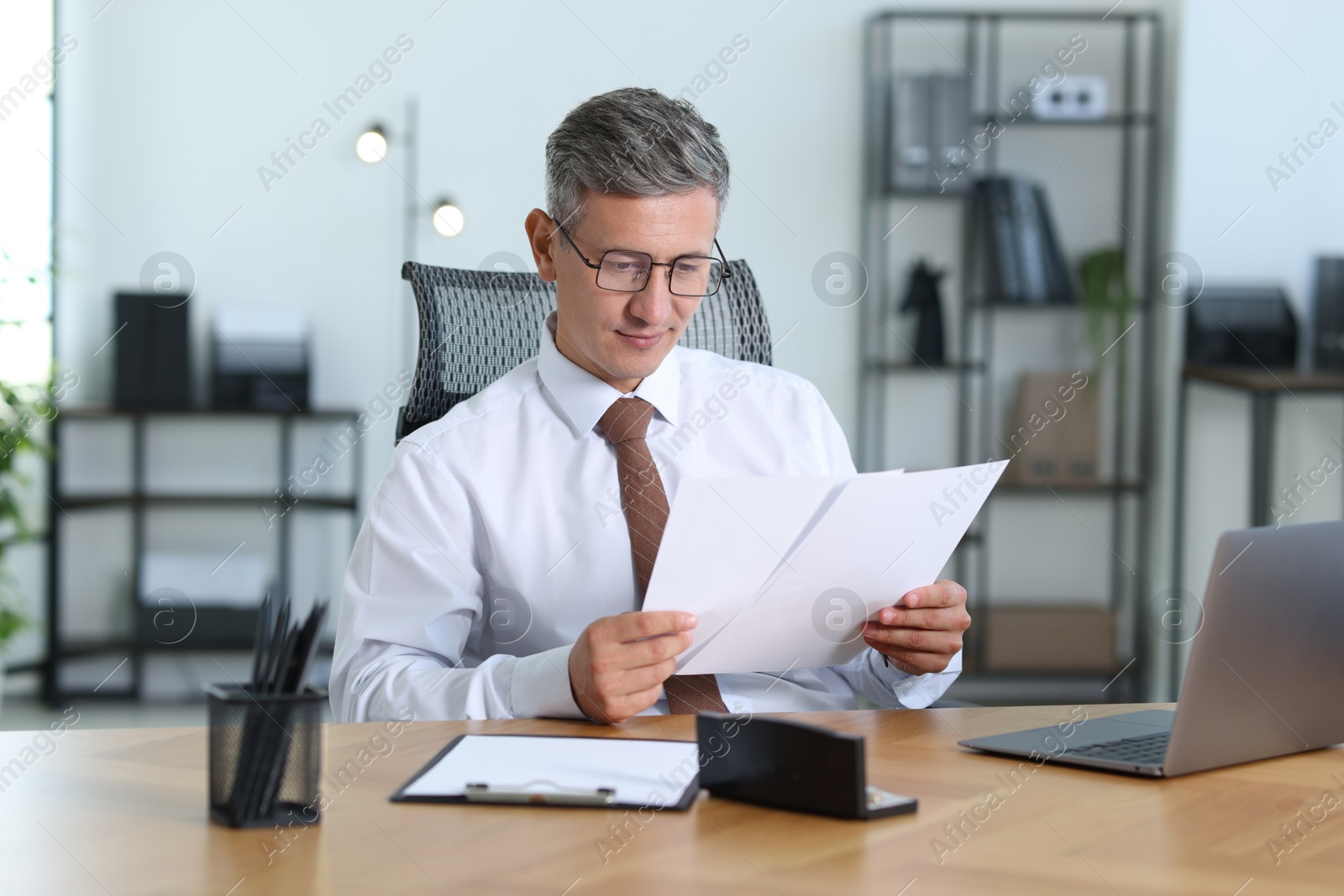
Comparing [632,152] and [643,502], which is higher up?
[632,152]

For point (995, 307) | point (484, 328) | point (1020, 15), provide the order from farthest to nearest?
1. point (995, 307)
2. point (1020, 15)
3. point (484, 328)

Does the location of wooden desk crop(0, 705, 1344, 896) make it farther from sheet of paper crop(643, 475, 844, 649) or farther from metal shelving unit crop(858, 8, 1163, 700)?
metal shelving unit crop(858, 8, 1163, 700)

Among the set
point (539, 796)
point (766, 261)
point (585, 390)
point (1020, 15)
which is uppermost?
point (1020, 15)

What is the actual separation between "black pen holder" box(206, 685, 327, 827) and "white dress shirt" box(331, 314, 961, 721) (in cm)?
37

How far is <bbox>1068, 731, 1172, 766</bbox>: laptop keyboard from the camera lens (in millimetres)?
1013

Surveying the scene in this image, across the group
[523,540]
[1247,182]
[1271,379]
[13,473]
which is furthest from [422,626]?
Result: [1247,182]

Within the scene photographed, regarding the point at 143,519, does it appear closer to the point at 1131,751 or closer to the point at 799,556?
the point at 799,556

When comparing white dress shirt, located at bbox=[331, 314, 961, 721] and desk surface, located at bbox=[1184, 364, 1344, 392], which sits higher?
desk surface, located at bbox=[1184, 364, 1344, 392]

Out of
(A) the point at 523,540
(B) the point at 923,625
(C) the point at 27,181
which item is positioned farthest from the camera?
(C) the point at 27,181

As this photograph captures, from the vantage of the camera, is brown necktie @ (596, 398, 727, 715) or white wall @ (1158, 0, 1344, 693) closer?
brown necktie @ (596, 398, 727, 715)

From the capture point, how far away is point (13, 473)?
3.04m

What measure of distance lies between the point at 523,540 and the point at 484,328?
0.30 metres

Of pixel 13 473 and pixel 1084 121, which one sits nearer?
pixel 13 473

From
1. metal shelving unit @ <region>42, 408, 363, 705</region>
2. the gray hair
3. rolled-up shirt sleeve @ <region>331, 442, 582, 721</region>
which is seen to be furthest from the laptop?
metal shelving unit @ <region>42, 408, 363, 705</region>
